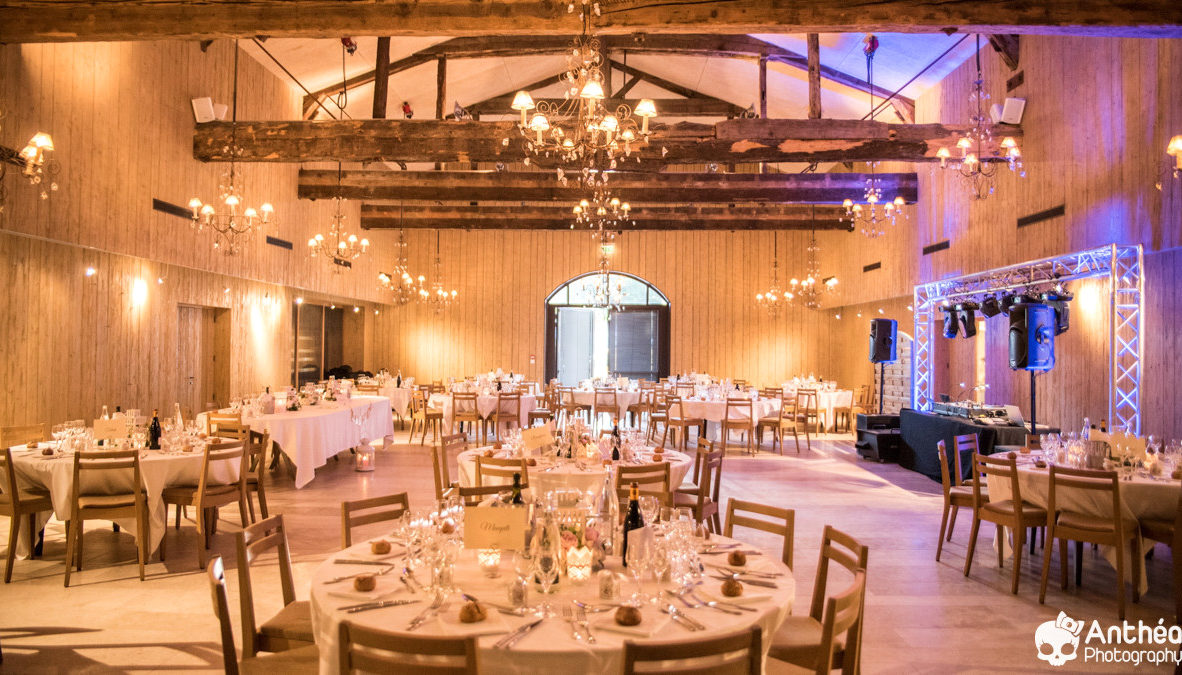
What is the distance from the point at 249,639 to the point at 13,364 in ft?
20.8

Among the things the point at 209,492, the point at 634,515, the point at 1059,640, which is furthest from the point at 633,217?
the point at 634,515

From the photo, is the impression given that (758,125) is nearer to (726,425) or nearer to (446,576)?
(726,425)

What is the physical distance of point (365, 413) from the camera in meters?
9.65

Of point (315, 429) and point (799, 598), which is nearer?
point (799, 598)

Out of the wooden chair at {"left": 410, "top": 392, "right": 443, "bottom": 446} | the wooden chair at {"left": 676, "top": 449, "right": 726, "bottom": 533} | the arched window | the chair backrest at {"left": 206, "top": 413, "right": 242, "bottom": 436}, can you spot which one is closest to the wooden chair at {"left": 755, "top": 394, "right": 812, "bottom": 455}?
the arched window

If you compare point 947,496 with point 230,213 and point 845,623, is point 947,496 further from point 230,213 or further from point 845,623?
point 230,213

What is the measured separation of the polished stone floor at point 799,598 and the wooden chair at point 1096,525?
193 mm

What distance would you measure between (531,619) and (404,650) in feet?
1.84

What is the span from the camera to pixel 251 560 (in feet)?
8.43

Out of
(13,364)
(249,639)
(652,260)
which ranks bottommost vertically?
(249,639)

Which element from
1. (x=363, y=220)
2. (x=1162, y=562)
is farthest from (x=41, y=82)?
(x=1162, y=562)

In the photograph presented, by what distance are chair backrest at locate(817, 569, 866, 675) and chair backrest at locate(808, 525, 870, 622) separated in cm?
8

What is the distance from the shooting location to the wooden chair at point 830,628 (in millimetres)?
2131

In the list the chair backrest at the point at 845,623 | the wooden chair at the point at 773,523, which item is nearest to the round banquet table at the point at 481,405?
the wooden chair at the point at 773,523
